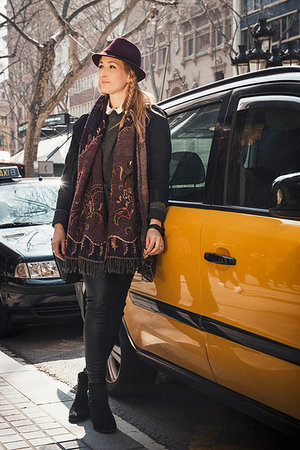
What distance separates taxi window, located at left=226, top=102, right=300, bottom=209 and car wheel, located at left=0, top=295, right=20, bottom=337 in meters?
3.66

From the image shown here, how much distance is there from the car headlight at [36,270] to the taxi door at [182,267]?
2507 millimetres


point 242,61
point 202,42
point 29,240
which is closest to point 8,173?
point 29,240

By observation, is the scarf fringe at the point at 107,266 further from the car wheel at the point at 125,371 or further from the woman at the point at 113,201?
the car wheel at the point at 125,371

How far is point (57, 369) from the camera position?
17.3 feet

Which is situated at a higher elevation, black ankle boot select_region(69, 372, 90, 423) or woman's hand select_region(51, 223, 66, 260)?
woman's hand select_region(51, 223, 66, 260)

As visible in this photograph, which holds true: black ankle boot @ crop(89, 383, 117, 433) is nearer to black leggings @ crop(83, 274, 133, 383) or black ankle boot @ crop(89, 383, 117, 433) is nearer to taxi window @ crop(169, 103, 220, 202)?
black leggings @ crop(83, 274, 133, 383)

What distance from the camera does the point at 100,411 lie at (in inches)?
141

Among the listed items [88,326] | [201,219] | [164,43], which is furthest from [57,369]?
[164,43]

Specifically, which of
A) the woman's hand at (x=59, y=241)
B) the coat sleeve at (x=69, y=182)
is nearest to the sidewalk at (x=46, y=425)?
the woman's hand at (x=59, y=241)

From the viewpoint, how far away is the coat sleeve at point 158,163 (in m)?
3.41

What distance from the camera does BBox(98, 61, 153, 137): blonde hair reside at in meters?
3.50

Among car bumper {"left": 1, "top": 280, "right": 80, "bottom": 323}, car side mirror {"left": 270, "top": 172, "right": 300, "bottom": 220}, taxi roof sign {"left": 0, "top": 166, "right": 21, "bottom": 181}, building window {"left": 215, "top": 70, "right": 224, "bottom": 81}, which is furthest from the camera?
building window {"left": 215, "top": 70, "right": 224, "bottom": 81}

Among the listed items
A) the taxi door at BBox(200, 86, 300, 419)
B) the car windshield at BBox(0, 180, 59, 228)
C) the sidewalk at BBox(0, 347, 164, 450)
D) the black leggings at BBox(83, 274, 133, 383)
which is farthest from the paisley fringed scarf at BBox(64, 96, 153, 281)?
the car windshield at BBox(0, 180, 59, 228)

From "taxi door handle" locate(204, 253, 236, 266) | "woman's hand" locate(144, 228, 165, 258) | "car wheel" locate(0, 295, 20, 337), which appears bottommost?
"car wheel" locate(0, 295, 20, 337)
